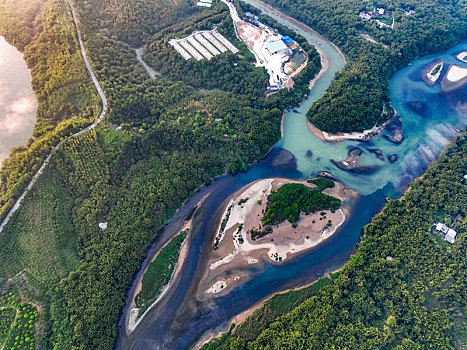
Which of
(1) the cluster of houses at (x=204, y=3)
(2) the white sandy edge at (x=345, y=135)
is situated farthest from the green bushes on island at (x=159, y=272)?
(1) the cluster of houses at (x=204, y=3)

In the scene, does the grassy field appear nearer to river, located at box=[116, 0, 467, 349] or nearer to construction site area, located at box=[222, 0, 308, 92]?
river, located at box=[116, 0, 467, 349]

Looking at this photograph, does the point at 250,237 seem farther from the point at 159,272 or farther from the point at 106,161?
the point at 106,161

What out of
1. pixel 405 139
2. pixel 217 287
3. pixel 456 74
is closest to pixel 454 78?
pixel 456 74

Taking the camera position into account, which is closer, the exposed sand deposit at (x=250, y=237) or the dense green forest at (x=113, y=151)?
the dense green forest at (x=113, y=151)

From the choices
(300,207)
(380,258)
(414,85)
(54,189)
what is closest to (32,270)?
(54,189)

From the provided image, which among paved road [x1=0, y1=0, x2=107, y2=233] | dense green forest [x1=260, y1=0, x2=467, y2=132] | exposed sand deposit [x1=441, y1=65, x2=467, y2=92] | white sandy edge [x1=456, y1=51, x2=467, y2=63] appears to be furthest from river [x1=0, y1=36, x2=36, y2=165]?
white sandy edge [x1=456, y1=51, x2=467, y2=63]

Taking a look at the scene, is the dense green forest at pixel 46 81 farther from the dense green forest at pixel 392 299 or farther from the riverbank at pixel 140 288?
the dense green forest at pixel 392 299
